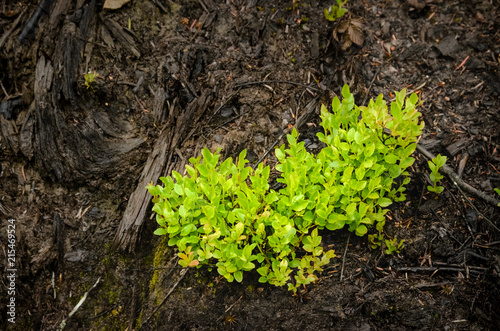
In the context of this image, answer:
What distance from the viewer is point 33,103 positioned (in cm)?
315

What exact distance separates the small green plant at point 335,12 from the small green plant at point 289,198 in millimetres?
1301

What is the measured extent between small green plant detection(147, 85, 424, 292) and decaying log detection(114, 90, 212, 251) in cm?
39

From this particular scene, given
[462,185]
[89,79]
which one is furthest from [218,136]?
[462,185]

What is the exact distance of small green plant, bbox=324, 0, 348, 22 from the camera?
133 inches

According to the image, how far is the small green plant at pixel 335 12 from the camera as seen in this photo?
3371mm

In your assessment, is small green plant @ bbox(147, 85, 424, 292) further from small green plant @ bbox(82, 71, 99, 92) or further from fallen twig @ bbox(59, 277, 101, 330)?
small green plant @ bbox(82, 71, 99, 92)

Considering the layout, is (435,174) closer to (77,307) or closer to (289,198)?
(289,198)

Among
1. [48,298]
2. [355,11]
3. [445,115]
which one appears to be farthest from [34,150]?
[445,115]

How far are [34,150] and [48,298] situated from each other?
1.30 metres

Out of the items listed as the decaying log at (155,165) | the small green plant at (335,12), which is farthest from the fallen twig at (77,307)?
the small green plant at (335,12)

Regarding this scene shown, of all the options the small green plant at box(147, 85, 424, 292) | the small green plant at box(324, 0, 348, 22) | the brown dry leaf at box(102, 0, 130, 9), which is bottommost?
the small green plant at box(147, 85, 424, 292)

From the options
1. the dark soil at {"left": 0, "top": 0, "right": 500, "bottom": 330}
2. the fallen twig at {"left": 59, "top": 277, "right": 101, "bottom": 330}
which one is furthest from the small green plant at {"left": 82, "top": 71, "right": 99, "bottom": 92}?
the fallen twig at {"left": 59, "top": 277, "right": 101, "bottom": 330}

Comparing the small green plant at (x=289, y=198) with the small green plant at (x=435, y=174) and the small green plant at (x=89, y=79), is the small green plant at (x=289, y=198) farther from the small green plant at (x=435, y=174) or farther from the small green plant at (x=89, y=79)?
the small green plant at (x=89, y=79)

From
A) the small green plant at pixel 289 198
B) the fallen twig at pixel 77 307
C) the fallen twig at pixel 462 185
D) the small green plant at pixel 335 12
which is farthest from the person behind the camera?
the small green plant at pixel 335 12
